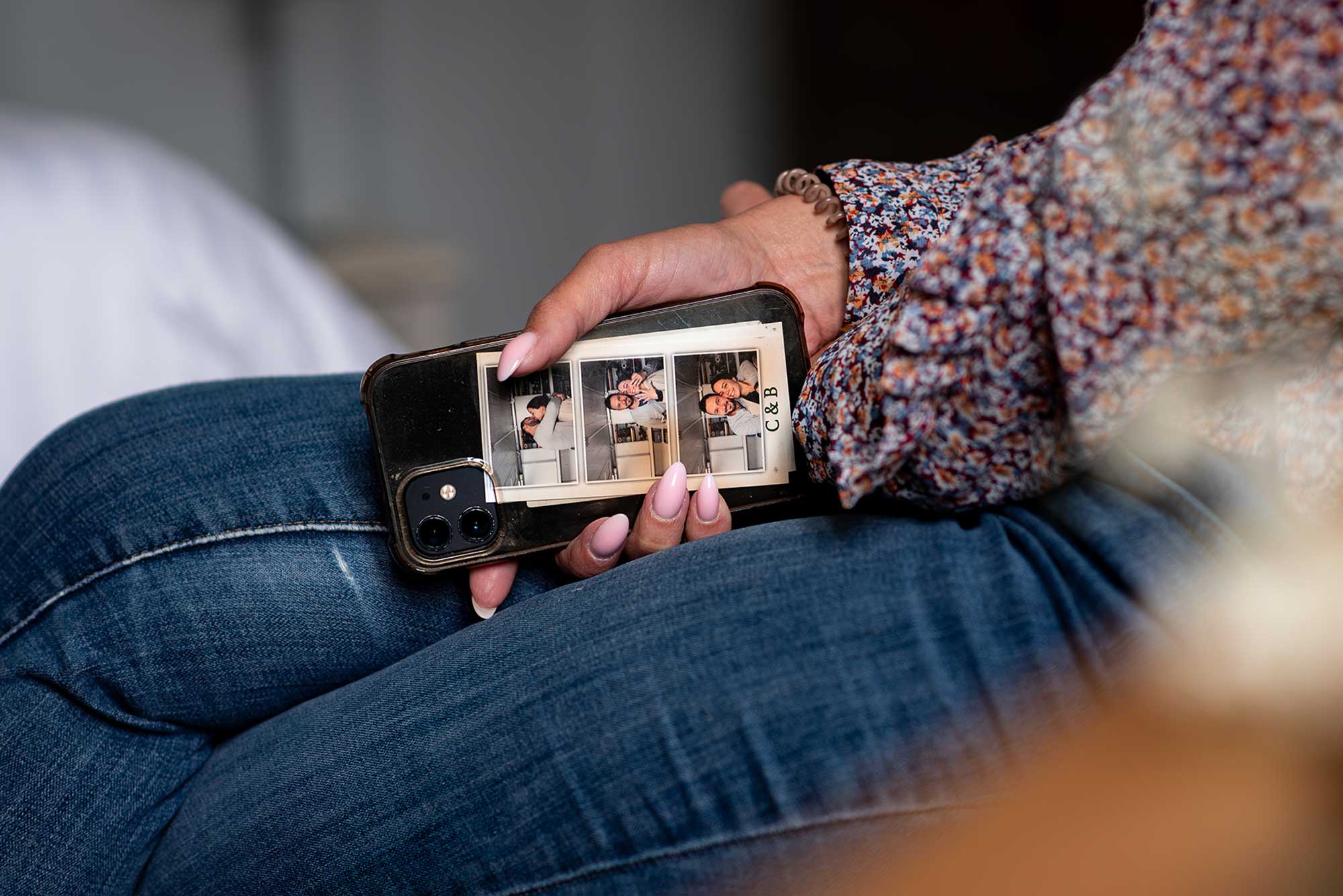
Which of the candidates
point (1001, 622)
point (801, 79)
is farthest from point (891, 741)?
point (801, 79)

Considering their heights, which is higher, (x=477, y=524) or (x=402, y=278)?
(x=402, y=278)

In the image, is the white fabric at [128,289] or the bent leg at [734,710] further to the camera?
the white fabric at [128,289]

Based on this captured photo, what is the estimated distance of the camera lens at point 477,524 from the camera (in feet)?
1.84

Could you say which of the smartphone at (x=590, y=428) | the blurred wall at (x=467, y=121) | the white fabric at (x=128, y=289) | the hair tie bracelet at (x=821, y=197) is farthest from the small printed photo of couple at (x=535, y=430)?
the blurred wall at (x=467, y=121)

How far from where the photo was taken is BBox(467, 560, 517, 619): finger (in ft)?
1.89

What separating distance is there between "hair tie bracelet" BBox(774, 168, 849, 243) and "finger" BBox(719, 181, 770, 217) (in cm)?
17

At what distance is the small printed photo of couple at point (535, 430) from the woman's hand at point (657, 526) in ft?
0.14

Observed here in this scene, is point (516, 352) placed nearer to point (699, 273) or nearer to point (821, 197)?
point (699, 273)

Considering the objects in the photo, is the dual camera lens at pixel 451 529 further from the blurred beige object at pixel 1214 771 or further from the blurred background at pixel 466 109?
the blurred background at pixel 466 109

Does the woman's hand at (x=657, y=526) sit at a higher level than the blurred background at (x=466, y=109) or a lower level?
lower

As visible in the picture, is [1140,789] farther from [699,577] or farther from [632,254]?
[632,254]

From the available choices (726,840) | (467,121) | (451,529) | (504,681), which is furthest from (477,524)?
(467,121)

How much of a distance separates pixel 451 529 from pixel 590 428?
98 mm

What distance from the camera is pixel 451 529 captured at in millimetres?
558
